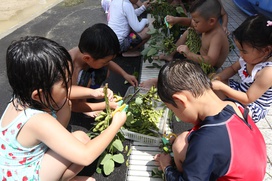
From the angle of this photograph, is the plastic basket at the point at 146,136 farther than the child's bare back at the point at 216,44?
No

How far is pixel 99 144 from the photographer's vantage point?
1511 mm

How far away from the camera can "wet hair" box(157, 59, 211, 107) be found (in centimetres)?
136

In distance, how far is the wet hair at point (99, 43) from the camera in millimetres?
2002

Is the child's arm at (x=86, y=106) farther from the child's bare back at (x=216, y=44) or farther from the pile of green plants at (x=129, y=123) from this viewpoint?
the child's bare back at (x=216, y=44)

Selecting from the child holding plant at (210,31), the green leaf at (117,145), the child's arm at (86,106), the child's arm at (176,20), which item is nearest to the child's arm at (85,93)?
the child's arm at (86,106)

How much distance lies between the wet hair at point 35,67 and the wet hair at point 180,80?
55 cm

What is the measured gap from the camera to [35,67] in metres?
1.34

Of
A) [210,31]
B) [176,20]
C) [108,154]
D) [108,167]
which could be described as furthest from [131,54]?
[108,167]

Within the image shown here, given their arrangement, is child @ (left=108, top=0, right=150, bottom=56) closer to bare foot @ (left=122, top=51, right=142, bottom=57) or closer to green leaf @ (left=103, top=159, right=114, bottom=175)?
bare foot @ (left=122, top=51, right=142, bottom=57)

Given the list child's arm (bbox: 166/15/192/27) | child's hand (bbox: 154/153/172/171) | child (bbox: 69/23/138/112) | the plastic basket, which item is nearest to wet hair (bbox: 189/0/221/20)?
child's arm (bbox: 166/15/192/27)

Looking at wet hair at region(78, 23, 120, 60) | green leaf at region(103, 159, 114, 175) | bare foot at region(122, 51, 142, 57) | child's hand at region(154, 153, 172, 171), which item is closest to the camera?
child's hand at region(154, 153, 172, 171)

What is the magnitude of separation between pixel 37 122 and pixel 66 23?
385cm

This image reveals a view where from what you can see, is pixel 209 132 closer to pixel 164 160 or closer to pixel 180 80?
pixel 180 80

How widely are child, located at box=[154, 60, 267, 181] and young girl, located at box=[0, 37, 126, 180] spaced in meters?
0.52
